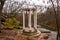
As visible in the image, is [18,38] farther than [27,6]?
No

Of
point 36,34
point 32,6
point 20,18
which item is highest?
point 32,6

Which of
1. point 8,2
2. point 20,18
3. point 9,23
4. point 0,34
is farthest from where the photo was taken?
point 20,18

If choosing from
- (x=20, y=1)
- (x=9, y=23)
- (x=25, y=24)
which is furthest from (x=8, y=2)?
(x=25, y=24)

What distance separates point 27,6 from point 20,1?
1.55 ft

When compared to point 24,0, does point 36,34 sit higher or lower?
lower

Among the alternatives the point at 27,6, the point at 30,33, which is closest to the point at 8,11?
the point at 27,6

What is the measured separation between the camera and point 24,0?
8.97 metres

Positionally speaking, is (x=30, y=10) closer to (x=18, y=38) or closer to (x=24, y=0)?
(x=24, y=0)

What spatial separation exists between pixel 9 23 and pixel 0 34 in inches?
72.8

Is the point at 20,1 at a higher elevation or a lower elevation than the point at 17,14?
higher

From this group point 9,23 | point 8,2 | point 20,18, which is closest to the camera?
point 8,2

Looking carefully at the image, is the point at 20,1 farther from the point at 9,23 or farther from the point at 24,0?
the point at 9,23

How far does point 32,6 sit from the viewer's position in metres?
9.24

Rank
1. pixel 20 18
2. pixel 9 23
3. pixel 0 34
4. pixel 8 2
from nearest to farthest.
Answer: pixel 0 34
pixel 8 2
pixel 9 23
pixel 20 18
